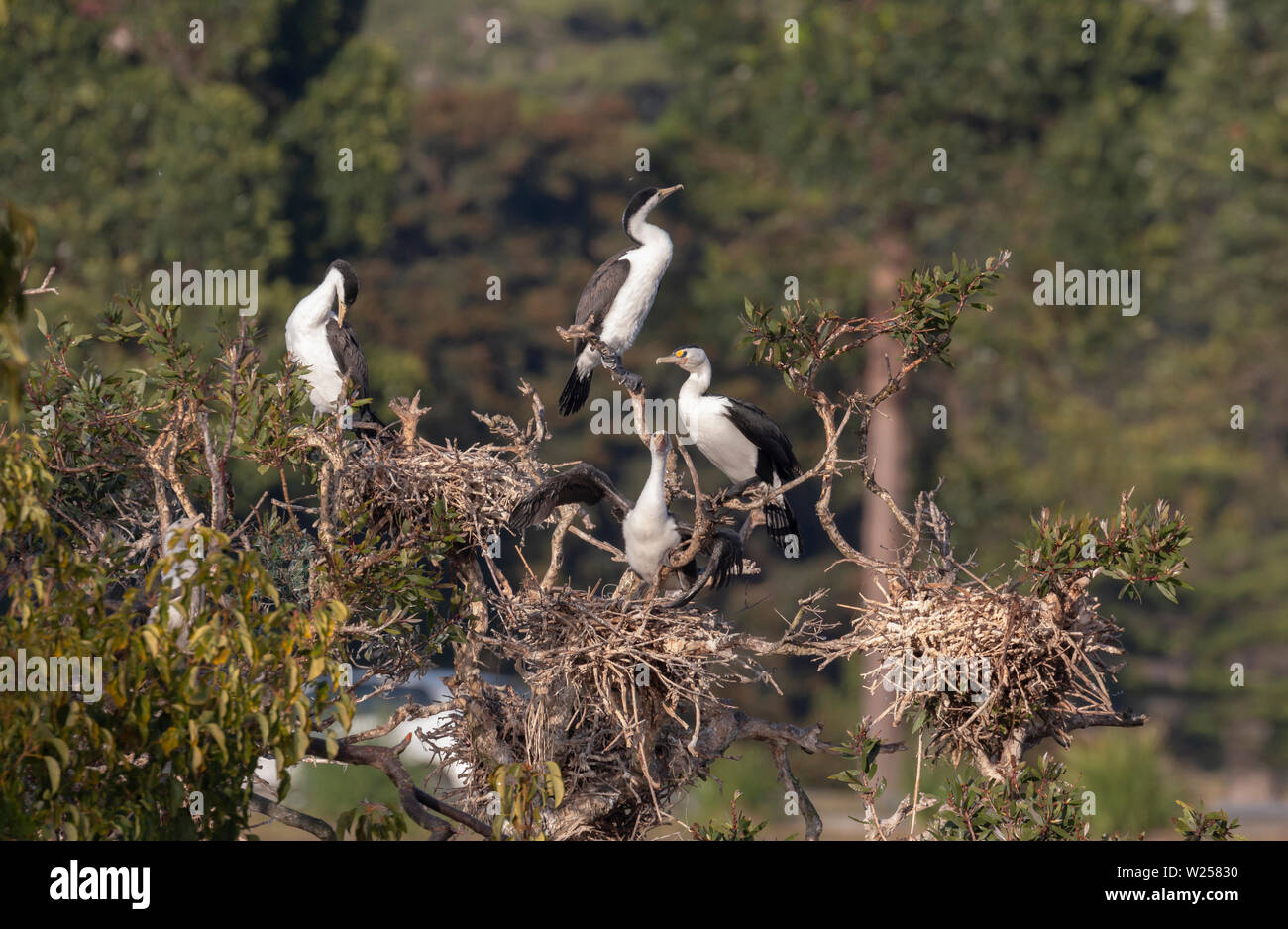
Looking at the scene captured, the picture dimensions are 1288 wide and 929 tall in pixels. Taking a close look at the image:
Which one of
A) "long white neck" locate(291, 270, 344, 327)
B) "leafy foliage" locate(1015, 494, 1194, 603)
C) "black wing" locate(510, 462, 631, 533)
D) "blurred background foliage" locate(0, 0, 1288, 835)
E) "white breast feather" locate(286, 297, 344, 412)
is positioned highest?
"blurred background foliage" locate(0, 0, 1288, 835)

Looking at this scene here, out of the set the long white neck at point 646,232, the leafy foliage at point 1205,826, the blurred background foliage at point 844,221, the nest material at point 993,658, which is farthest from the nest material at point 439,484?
the blurred background foliage at point 844,221

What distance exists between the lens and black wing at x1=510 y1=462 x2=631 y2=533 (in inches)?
317

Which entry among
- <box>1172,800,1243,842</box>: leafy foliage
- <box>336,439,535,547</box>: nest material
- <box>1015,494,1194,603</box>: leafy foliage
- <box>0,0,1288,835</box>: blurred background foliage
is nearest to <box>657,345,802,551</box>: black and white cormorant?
<box>336,439,535,547</box>: nest material

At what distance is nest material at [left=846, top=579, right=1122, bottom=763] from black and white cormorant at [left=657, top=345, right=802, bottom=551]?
4.75 ft

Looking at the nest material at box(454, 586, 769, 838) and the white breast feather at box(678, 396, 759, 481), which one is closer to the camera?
the nest material at box(454, 586, 769, 838)

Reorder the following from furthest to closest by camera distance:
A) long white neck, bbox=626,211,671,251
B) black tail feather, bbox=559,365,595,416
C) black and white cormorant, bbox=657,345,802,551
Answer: long white neck, bbox=626,211,671,251
black tail feather, bbox=559,365,595,416
black and white cormorant, bbox=657,345,802,551

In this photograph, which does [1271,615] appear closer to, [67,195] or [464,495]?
[67,195]

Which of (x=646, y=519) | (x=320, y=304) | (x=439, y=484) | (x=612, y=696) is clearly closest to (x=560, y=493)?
(x=646, y=519)

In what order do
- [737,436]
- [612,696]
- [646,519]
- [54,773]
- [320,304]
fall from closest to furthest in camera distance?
1. [54,773]
2. [612,696]
3. [646,519]
4. [737,436]
5. [320,304]

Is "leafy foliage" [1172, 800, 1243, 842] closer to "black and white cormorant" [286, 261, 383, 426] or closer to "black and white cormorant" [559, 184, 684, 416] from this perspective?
"black and white cormorant" [559, 184, 684, 416]

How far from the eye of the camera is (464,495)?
8398 millimetres

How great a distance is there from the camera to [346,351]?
10.1m

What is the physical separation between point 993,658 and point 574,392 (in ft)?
13.1

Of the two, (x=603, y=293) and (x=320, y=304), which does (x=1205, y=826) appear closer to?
(x=603, y=293)
